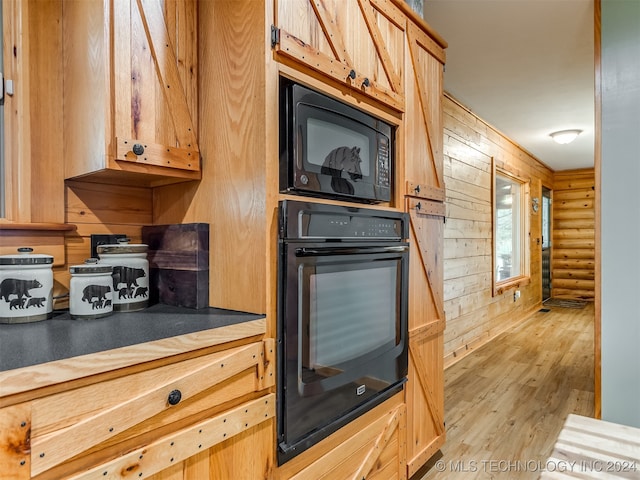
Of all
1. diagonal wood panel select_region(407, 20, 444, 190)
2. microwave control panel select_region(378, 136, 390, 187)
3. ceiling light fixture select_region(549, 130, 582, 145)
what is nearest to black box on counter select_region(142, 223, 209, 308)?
microwave control panel select_region(378, 136, 390, 187)

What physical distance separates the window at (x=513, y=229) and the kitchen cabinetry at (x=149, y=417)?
536 centimetres

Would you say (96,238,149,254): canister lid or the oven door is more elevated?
(96,238,149,254): canister lid

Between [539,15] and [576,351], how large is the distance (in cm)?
350

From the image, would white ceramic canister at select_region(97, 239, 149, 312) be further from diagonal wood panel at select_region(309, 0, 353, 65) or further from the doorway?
the doorway

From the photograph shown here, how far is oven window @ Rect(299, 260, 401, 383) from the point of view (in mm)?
1314

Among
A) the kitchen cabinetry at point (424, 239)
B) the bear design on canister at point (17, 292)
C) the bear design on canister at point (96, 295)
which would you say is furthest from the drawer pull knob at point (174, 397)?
the kitchen cabinetry at point (424, 239)

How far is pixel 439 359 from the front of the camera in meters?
2.19

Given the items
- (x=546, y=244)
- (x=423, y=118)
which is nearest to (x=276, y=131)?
(x=423, y=118)

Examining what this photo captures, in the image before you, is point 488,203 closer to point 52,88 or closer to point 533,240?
point 533,240

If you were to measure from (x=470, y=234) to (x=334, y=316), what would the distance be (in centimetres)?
335

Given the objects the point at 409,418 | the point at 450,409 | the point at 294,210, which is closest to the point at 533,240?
the point at 450,409

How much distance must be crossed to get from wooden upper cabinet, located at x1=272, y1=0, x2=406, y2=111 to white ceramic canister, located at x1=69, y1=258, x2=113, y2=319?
2.91 feet

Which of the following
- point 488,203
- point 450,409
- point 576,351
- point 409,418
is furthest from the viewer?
point 488,203

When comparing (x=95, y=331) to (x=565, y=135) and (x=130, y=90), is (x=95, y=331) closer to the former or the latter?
(x=130, y=90)
